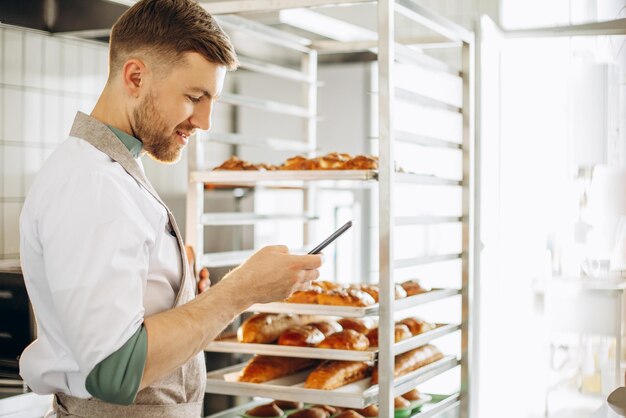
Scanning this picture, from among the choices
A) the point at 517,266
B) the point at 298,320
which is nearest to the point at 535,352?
the point at 517,266

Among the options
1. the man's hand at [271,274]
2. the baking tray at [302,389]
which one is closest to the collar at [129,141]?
the man's hand at [271,274]

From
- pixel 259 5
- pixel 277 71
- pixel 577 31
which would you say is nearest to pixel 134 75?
pixel 259 5

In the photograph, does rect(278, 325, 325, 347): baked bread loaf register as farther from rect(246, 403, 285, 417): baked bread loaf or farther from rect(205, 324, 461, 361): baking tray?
rect(246, 403, 285, 417): baked bread loaf

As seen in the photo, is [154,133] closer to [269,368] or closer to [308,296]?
[308,296]

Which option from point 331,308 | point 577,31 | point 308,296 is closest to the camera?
point 331,308

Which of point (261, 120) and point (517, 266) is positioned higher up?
point (261, 120)

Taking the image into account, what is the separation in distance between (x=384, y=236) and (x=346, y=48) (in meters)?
1.19

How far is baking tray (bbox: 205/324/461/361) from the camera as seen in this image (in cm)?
246

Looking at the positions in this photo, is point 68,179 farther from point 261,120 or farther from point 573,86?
point 261,120

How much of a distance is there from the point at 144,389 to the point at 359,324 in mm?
1438

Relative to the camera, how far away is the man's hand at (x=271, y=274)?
1468 millimetres

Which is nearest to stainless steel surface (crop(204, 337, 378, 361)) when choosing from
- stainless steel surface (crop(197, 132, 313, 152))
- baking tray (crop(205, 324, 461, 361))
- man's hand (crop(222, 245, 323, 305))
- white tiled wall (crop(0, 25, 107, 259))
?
baking tray (crop(205, 324, 461, 361))

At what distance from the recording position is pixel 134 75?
145cm

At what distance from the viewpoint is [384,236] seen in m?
2.38
